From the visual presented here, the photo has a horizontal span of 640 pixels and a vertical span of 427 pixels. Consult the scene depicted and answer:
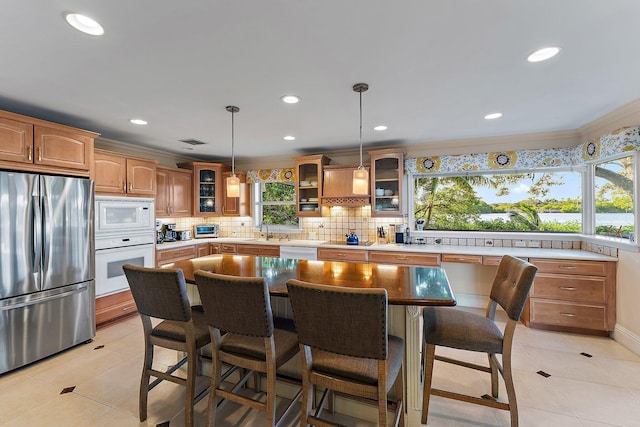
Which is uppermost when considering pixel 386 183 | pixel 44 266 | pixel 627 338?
pixel 386 183

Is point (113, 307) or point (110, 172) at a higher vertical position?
point (110, 172)

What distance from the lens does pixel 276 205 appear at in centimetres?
534

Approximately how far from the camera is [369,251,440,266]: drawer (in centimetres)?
367

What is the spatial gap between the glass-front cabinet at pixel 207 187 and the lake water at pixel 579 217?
14.2 ft

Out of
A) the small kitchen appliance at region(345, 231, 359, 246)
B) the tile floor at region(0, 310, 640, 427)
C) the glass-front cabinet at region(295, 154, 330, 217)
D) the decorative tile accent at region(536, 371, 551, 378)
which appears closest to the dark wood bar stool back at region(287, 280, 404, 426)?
the tile floor at region(0, 310, 640, 427)

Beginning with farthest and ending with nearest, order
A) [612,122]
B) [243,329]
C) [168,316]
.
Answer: [612,122], [168,316], [243,329]

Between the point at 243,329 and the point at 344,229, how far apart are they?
3.37 meters

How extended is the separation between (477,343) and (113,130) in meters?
4.27

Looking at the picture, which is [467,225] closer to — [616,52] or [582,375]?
[582,375]

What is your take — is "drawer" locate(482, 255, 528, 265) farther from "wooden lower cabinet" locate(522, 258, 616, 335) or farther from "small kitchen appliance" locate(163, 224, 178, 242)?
"small kitchen appliance" locate(163, 224, 178, 242)

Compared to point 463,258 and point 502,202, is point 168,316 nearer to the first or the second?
point 463,258

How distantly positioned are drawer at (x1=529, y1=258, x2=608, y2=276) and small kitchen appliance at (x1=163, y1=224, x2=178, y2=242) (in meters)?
5.08

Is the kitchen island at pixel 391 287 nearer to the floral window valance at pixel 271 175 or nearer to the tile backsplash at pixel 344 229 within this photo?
the tile backsplash at pixel 344 229

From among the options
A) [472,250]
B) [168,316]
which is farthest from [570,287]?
[168,316]
